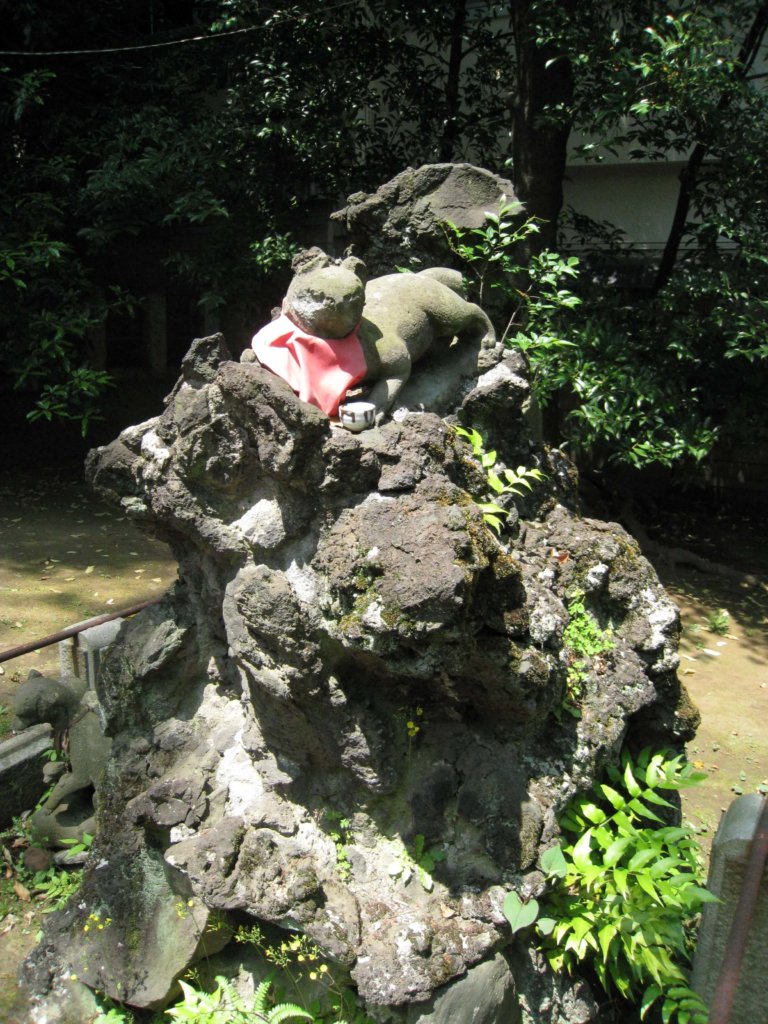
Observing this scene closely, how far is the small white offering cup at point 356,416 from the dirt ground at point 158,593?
2.33 m

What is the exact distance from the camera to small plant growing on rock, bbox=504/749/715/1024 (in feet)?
8.48

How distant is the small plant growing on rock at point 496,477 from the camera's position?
3043 millimetres

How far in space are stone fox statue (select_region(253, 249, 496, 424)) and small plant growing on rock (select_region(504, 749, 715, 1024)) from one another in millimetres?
1492

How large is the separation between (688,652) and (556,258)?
9.99 feet

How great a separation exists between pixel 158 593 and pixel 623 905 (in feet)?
15.9

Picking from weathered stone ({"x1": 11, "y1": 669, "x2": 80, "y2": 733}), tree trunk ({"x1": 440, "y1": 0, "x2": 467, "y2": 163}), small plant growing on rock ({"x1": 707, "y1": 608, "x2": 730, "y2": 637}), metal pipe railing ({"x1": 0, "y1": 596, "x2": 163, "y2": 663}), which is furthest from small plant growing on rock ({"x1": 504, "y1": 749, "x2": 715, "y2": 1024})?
tree trunk ({"x1": 440, "y1": 0, "x2": 467, "y2": 163})

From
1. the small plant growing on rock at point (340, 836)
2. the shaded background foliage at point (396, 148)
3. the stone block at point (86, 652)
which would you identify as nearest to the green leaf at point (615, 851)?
the small plant growing on rock at point (340, 836)

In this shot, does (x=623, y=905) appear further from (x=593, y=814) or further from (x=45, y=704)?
(x=45, y=704)

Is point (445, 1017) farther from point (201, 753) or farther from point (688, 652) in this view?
point (688, 652)

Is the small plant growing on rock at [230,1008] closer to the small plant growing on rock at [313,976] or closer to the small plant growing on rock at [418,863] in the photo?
the small plant growing on rock at [313,976]

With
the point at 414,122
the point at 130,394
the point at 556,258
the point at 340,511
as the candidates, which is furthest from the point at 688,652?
the point at 130,394

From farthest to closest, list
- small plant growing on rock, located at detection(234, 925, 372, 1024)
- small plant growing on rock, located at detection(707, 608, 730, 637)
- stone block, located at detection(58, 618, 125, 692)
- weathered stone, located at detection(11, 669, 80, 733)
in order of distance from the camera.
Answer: small plant growing on rock, located at detection(707, 608, 730, 637), stone block, located at detection(58, 618, 125, 692), weathered stone, located at detection(11, 669, 80, 733), small plant growing on rock, located at detection(234, 925, 372, 1024)

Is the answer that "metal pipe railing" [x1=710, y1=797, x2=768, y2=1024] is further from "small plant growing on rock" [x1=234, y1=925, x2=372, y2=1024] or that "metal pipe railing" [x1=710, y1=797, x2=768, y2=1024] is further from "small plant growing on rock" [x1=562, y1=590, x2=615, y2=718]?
"small plant growing on rock" [x1=234, y1=925, x2=372, y2=1024]

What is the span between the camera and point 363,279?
3113 millimetres
